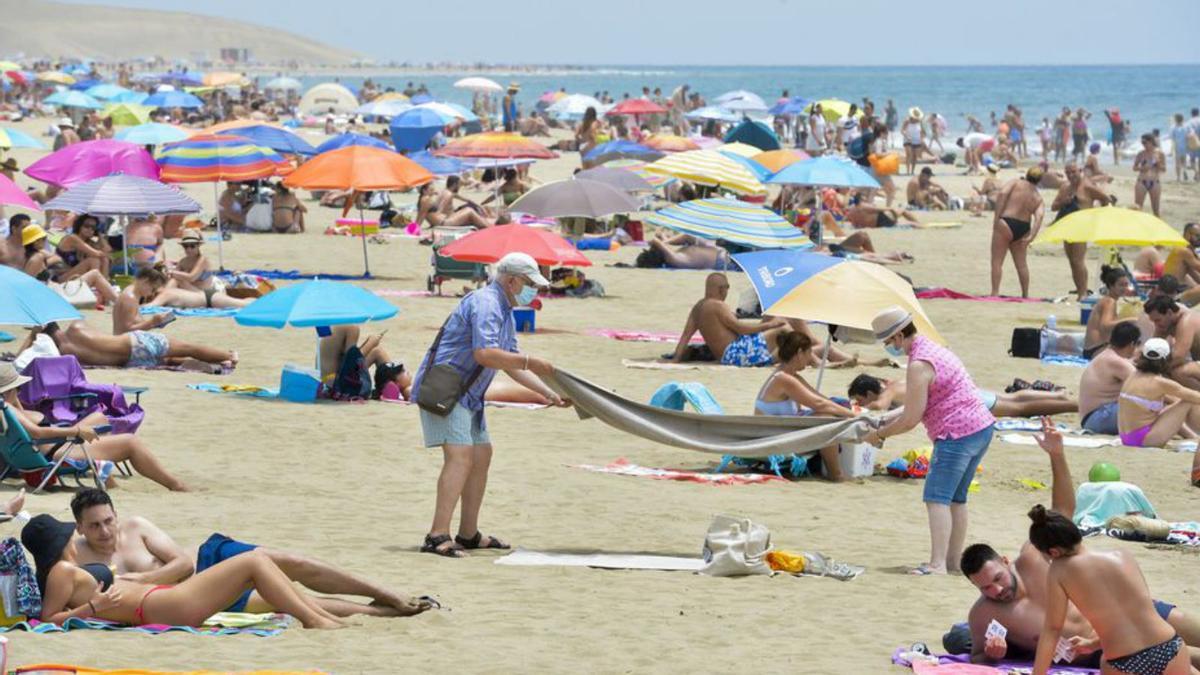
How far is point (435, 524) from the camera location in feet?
25.9

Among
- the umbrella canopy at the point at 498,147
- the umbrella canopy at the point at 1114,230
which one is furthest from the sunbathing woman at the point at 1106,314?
the umbrella canopy at the point at 498,147

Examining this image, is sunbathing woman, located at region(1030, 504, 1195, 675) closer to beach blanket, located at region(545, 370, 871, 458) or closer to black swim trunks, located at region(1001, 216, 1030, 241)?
beach blanket, located at region(545, 370, 871, 458)

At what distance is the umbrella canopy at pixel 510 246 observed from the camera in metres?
14.1

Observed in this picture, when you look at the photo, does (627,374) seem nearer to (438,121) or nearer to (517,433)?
(517,433)

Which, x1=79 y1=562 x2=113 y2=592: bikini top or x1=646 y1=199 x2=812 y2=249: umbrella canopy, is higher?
x1=646 y1=199 x2=812 y2=249: umbrella canopy

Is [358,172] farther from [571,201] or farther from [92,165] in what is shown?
[92,165]

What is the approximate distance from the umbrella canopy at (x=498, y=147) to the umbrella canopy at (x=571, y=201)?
653 centimetres

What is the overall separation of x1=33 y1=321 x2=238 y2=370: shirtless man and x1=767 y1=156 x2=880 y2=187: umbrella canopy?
7871 millimetres

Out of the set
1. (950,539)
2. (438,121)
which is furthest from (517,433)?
(438,121)

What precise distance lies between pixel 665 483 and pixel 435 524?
2175mm

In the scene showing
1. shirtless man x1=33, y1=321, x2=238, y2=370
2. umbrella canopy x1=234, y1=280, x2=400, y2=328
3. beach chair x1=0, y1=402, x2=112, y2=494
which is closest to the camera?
beach chair x1=0, y1=402, x2=112, y2=494

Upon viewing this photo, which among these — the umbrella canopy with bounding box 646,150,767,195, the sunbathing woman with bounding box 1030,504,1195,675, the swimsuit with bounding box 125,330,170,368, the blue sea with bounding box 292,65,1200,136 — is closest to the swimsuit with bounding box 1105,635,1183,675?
the sunbathing woman with bounding box 1030,504,1195,675

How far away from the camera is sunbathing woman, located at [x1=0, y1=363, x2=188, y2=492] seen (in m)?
8.55

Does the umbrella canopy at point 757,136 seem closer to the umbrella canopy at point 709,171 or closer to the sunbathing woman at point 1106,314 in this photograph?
the umbrella canopy at point 709,171
